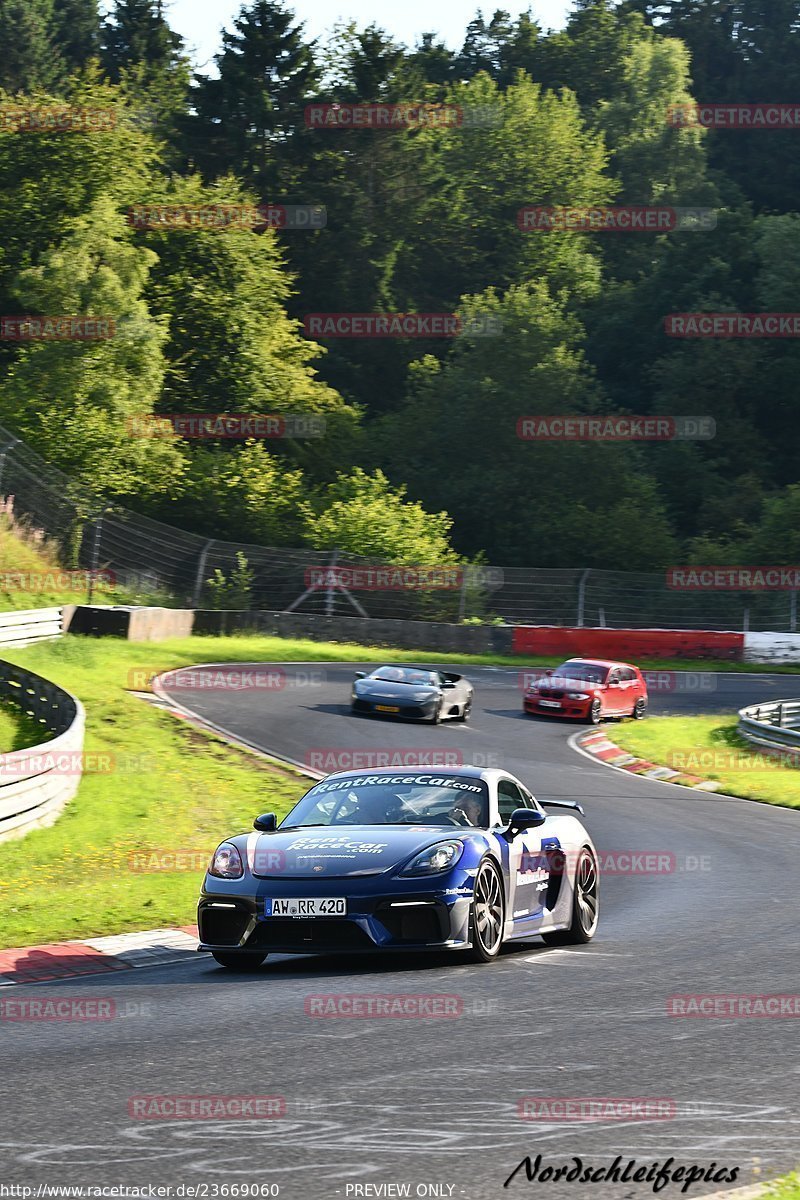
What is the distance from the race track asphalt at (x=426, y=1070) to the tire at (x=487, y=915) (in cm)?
20

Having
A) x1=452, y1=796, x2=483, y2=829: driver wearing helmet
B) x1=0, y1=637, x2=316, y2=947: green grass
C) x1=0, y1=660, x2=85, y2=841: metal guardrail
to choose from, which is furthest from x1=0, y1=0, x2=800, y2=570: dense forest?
x1=452, y1=796, x2=483, y2=829: driver wearing helmet

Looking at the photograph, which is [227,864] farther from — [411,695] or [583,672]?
[583,672]

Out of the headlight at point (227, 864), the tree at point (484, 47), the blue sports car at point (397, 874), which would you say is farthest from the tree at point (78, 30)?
the headlight at point (227, 864)

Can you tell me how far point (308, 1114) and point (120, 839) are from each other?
36.7 ft

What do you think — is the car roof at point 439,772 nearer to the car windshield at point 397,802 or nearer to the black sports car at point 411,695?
the car windshield at point 397,802

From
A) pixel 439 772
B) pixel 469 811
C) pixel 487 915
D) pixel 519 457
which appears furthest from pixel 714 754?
pixel 519 457

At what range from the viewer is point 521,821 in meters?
10.5

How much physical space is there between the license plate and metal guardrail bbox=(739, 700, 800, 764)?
20.1 metres

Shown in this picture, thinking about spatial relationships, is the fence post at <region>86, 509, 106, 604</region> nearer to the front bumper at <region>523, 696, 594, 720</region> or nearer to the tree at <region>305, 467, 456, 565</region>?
the tree at <region>305, 467, 456, 565</region>

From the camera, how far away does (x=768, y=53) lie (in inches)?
3770

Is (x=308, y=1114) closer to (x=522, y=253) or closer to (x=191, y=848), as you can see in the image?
(x=191, y=848)

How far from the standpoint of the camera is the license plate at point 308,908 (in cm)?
927

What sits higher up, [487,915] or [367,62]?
[367,62]

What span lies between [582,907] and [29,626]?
73.7 feet
